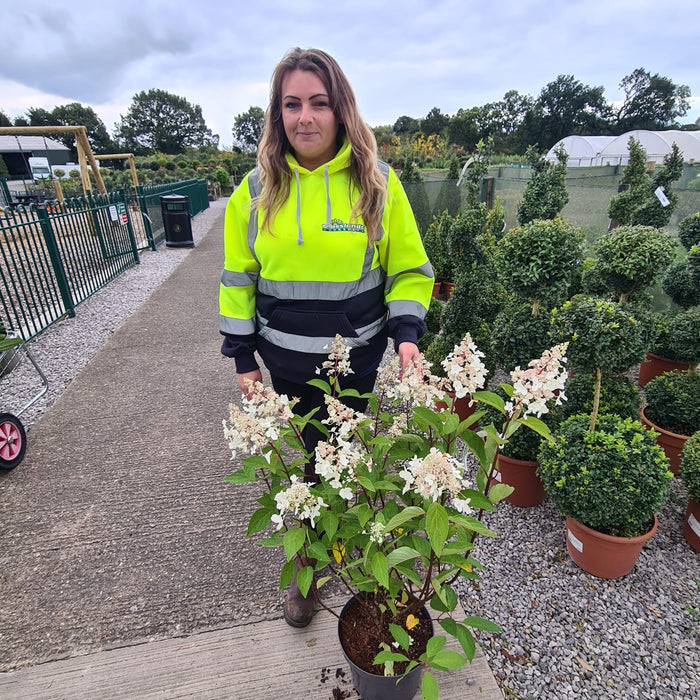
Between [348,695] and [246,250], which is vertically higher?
[246,250]

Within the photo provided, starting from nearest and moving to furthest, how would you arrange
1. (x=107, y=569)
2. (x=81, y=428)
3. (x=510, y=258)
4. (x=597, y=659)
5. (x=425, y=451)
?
(x=425, y=451)
(x=597, y=659)
(x=107, y=569)
(x=510, y=258)
(x=81, y=428)

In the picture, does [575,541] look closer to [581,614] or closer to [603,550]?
[603,550]

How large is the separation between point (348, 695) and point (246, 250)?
1.83m

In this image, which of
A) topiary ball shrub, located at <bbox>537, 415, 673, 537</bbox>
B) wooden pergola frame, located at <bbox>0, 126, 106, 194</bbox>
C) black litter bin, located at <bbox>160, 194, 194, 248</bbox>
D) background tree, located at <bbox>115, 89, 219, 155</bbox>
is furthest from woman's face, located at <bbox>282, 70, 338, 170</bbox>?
background tree, located at <bbox>115, 89, 219, 155</bbox>

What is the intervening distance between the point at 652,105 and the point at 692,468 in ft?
275

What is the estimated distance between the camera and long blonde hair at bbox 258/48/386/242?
5.12 feet

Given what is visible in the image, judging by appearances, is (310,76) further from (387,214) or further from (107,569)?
(107,569)

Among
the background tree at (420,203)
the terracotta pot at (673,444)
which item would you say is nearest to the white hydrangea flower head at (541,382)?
the terracotta pot at (673,444)

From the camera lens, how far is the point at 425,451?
1.39 metres

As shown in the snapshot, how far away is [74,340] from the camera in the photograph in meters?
5.41

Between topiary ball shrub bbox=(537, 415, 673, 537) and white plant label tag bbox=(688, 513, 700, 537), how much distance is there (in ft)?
1.19

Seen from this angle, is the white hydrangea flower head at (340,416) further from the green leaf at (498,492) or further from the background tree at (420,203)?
the background tree at (420,203)

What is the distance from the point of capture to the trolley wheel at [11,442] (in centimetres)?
297

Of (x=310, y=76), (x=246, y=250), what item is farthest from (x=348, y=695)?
(x=310, y=76)
